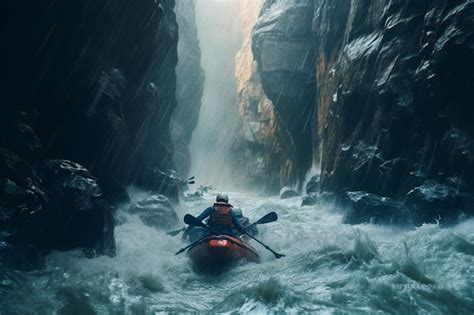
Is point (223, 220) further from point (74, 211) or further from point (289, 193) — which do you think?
point (289, 193)

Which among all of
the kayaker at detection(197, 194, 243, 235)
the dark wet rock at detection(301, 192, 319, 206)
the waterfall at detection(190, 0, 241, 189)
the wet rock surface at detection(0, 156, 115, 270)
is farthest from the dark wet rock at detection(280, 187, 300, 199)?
the wet rock surface at detection(0, 156, 115, 270)

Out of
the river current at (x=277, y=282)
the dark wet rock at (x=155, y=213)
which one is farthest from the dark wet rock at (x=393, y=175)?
the dark wet rock at (x=155, y=213)

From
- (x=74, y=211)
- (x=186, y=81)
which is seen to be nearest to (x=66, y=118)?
(x=74, y=211)

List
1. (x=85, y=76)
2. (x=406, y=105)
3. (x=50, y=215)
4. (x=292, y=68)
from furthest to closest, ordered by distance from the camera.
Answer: (x=292, y=68), (x=406, y=105), (x=85, y=76), (x=50, y=215)

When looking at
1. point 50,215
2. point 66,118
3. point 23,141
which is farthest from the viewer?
point 66,118

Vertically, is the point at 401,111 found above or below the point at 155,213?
above

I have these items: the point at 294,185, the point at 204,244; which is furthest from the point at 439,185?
the point at 294,185

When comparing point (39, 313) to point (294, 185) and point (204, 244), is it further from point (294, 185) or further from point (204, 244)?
point (294, 185)

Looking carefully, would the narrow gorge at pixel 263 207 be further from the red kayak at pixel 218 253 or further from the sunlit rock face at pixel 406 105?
the red kayak at pixel 218 253
